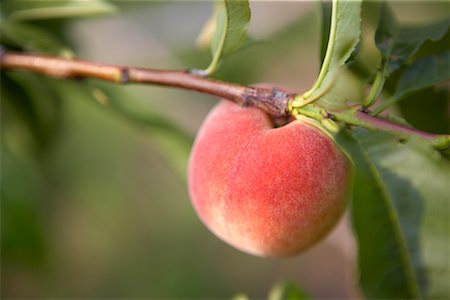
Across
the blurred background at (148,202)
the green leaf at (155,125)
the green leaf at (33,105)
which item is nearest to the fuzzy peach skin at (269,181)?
the green leaf at (155,125)

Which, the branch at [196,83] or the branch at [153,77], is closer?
the branch at [196,83]

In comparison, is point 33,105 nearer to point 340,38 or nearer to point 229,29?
point 229,29

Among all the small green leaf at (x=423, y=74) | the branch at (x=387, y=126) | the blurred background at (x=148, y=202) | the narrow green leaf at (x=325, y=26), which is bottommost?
the blurred background at (x=148, y=202)

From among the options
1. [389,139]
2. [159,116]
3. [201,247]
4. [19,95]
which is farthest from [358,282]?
[201,247]

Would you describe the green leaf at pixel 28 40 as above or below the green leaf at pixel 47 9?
below

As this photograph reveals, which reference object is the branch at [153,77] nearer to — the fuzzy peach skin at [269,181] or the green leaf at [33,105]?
the fuzzy peach skin at [269,181]

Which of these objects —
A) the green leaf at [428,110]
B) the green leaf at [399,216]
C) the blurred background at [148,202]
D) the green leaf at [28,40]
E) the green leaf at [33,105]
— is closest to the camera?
the green leaf at [399,216]

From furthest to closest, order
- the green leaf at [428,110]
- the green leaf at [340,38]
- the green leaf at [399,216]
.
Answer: the green leaf at [428,110]
the green leaf at [340,38]
the green leaf at [399,216]
